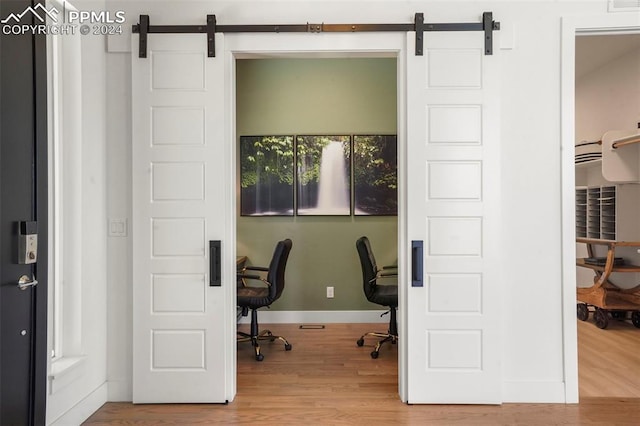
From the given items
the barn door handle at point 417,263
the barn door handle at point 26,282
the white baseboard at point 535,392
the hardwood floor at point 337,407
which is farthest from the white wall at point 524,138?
the barn door handle at point 26,282

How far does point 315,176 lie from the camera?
4.25 m

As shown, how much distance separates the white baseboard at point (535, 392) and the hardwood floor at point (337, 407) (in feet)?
0.12

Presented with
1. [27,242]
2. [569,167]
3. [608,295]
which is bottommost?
[608,295]

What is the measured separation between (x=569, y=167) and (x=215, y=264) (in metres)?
2.29

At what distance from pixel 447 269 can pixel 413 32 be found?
1481mm

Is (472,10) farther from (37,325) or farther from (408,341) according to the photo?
(37,325)

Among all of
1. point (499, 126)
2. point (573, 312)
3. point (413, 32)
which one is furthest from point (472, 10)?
point (573, 312)

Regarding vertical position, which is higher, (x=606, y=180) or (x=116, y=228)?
(x=606, y=180)

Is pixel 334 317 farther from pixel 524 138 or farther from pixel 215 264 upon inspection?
pixel 524 138

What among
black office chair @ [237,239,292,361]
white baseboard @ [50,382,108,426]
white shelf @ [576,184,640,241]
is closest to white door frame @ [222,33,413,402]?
white baseboard @ [50,382,108,426]

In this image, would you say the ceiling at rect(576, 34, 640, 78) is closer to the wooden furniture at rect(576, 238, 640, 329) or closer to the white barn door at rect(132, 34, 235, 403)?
the wooden furniture at rect(576, 238, 640, 329)

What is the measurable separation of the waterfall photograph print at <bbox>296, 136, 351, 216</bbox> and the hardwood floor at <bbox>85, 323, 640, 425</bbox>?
5.40ft

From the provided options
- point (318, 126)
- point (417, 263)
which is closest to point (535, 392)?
point (417, 263)

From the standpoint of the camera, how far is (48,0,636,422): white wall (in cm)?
247
